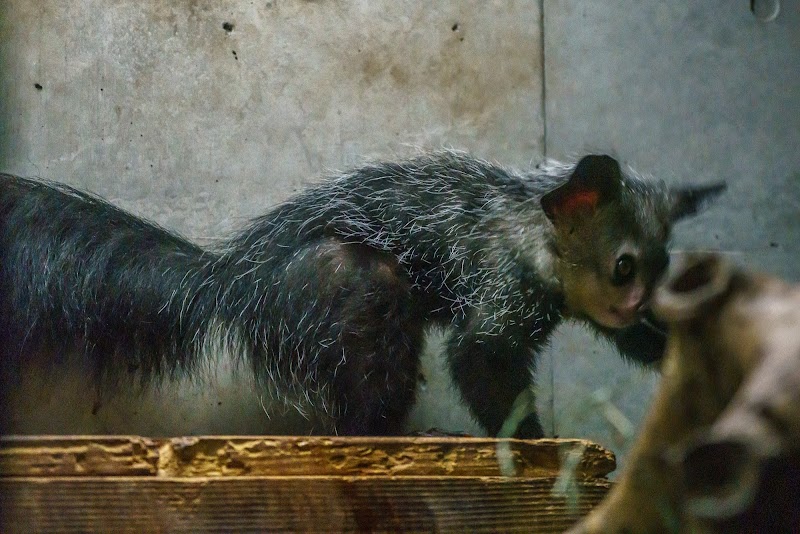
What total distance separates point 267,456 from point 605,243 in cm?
144

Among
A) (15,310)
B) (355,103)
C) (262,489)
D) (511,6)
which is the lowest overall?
(262,489)

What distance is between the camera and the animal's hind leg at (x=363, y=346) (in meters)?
2.81

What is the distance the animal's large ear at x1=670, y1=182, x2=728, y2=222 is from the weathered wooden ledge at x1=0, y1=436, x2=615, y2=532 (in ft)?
4.19

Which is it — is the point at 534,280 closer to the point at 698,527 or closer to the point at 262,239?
the point at 262,239

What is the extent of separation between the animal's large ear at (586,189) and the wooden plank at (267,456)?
1027 millimetres

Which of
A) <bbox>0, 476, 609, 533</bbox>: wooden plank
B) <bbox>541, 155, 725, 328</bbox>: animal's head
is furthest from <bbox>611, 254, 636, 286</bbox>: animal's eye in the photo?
<bbox>0, 476, 609, 533</bbox>: wooden plank

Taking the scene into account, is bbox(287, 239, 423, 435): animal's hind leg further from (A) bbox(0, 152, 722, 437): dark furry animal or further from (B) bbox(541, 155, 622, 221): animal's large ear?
(B) bbox(541, 155, 622, 221): animal's large ear

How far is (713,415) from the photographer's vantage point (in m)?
1.13

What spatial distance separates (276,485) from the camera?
6.39 feet

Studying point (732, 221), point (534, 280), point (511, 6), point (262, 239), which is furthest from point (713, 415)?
point (511, 6)

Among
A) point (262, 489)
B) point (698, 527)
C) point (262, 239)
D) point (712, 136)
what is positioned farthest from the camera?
point (712, 136)

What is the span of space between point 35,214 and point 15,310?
1.01 ft

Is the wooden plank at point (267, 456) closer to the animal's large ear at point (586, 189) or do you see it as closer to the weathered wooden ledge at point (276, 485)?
the weathered wooden ledge at point (276, 485)

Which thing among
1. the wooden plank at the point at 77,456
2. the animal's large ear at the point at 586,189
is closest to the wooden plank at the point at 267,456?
the wooden plank at the point at 77,456
